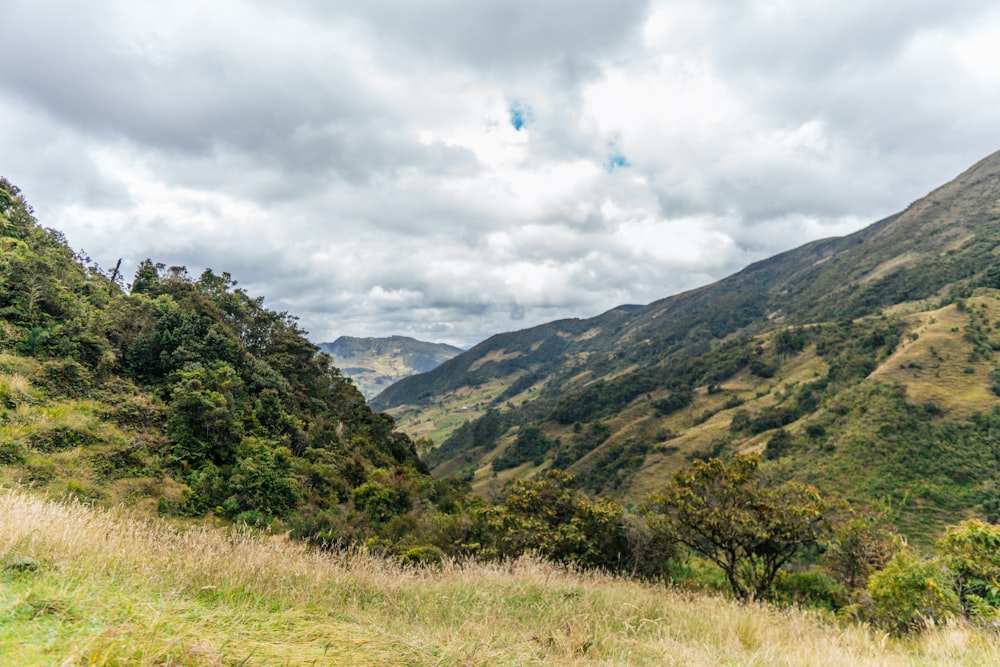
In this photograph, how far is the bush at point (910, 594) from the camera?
8.32 metres

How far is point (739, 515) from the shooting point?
1502cm

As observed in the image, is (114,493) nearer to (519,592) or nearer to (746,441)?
(519,592)

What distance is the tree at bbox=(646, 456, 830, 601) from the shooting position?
15.0m

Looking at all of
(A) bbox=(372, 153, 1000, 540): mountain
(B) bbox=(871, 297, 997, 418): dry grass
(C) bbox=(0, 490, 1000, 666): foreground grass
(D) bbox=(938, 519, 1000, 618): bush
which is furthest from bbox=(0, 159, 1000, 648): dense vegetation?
(B) bbox=(871, 297, 997, 418): dry grass

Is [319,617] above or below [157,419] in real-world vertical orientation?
below

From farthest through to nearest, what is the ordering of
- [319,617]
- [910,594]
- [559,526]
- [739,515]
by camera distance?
[559,526]
[739,515]
[910,594]
[319,617]

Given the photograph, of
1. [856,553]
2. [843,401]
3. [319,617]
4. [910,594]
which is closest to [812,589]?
[856,553]

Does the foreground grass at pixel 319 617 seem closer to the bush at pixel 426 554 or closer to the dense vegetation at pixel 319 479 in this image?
the dense vegetation at pixel 319 479

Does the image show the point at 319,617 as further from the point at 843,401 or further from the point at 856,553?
the point at 843,401

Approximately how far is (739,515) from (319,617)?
1528cm

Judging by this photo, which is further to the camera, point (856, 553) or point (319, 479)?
point (319, 479)

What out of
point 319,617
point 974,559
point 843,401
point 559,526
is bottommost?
point 843,401

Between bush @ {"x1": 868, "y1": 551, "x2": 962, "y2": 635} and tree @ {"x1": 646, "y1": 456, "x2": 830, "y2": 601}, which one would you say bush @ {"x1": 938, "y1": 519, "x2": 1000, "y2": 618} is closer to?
bush @ {"x1": 868, "y1": 551, "x2": 962, "y2": 635}

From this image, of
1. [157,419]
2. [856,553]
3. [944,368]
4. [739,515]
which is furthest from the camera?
[944,368]
